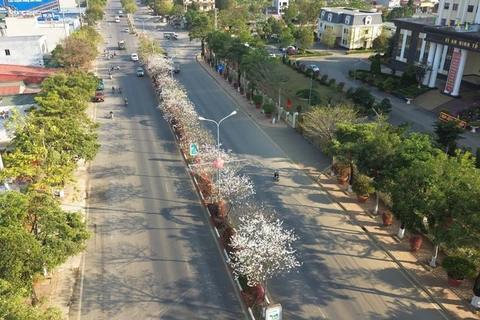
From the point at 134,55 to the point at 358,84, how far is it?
162 feet

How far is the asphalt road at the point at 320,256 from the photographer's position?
971 inches

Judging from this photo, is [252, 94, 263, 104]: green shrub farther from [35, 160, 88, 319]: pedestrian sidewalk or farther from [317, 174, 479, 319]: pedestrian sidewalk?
[35, 160, 88, 319]: pedestrian sidewalk

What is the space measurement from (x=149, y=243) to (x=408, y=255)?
18.8 metres

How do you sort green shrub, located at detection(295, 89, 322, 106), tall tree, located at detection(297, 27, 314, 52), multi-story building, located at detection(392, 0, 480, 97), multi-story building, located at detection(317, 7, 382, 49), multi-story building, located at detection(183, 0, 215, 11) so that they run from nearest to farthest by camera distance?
green shrub, located at detection(295, 89, 322, 106) < multi-story building, located at detection(392, 0, 480, 97) < tall tree, located at detection(297, 27, 314, 52) < multi-story building, located at detection(317, 7, 382, 49) < multi-story building, located at detection(183, 0, 215, 11)

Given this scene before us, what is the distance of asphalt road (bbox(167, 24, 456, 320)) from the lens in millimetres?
24672

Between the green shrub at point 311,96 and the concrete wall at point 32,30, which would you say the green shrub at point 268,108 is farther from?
the concrete wall at point 32,30

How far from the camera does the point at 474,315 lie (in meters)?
24.0

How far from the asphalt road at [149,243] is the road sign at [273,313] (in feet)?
8.75

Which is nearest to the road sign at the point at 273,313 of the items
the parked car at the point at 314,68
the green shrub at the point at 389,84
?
the green shrub at the point at 389,84

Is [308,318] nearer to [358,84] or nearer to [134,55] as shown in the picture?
[358,84]

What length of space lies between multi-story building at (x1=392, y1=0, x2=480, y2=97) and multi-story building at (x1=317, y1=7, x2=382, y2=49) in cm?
1949

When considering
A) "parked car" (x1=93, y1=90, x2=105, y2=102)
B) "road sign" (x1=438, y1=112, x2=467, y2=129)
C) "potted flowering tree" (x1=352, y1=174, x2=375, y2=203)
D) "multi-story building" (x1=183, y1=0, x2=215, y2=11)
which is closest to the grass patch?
"road sign" (x1=438, y1=112, x2=467, y2=129)


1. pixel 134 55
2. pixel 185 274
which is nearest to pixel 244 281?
pixel 185 274

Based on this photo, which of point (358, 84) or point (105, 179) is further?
point (358, 84)
